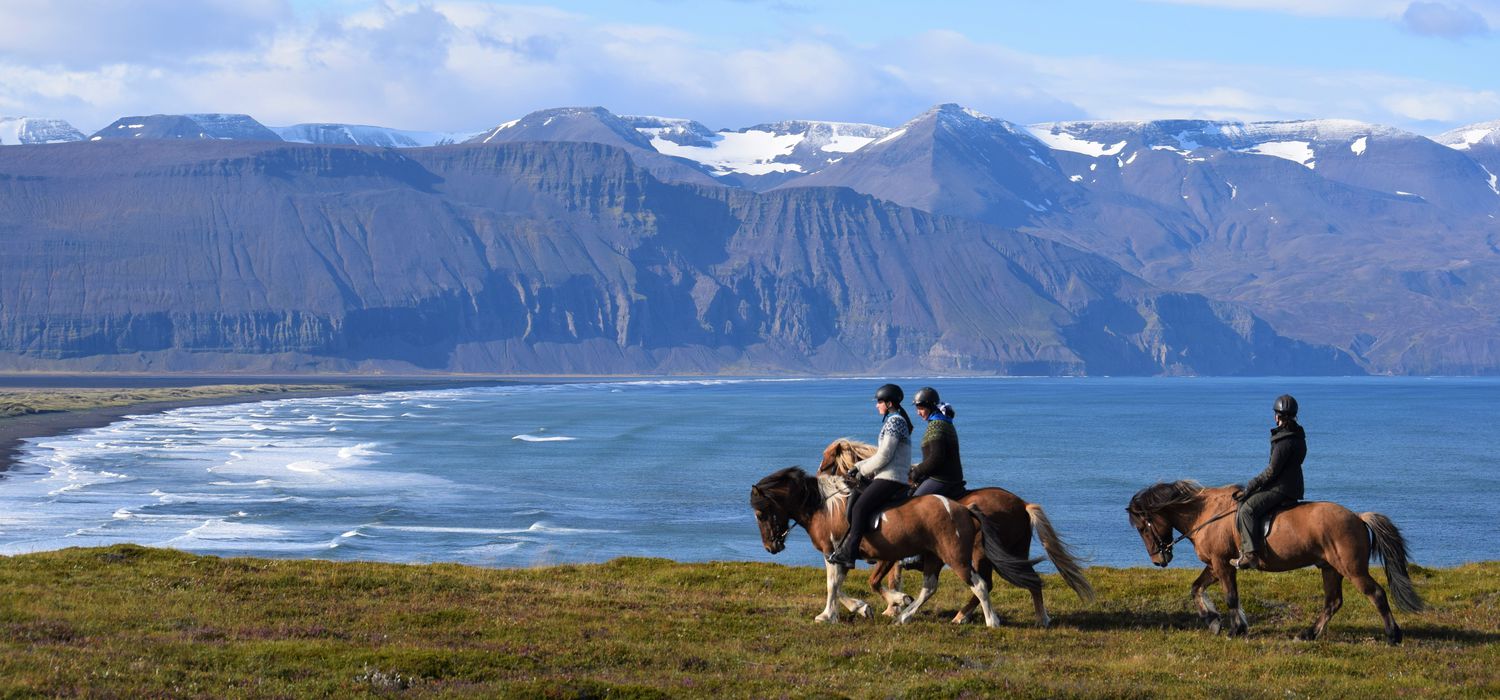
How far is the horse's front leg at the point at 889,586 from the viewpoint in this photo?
21.9m

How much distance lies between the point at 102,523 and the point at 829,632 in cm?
5629

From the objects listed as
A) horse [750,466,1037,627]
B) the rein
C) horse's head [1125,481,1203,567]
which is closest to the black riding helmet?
the rein

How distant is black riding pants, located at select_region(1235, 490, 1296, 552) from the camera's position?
20.5 meters

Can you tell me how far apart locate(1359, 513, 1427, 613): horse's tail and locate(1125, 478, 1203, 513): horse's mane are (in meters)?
2.37

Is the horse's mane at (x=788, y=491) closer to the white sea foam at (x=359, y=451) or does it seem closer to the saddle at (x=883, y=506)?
the saddle at (x=883, y=506)

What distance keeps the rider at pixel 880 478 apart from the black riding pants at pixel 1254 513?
477 cm

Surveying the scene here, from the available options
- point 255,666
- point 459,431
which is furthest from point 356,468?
point 255,666

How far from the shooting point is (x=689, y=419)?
194 meters

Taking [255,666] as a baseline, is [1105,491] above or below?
below

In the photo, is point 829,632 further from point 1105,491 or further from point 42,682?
point 1105,491

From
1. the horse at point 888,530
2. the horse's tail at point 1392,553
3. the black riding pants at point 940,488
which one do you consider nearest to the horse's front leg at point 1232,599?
the horse's tail at point 1392,553

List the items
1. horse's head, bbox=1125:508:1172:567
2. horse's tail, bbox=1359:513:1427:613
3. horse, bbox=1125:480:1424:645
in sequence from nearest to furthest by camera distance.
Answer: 1. horse, bbox=1125:480:1424:645
2. horse's tail, bbox=1359:513:1427:613
3. horse's head, bbox=1125:508:1172:567

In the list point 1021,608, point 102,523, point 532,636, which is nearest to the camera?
point 532,636

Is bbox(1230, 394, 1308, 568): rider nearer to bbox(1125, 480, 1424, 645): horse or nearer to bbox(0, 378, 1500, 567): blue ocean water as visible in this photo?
bbox(1125, 480, 1424, 645): horse
